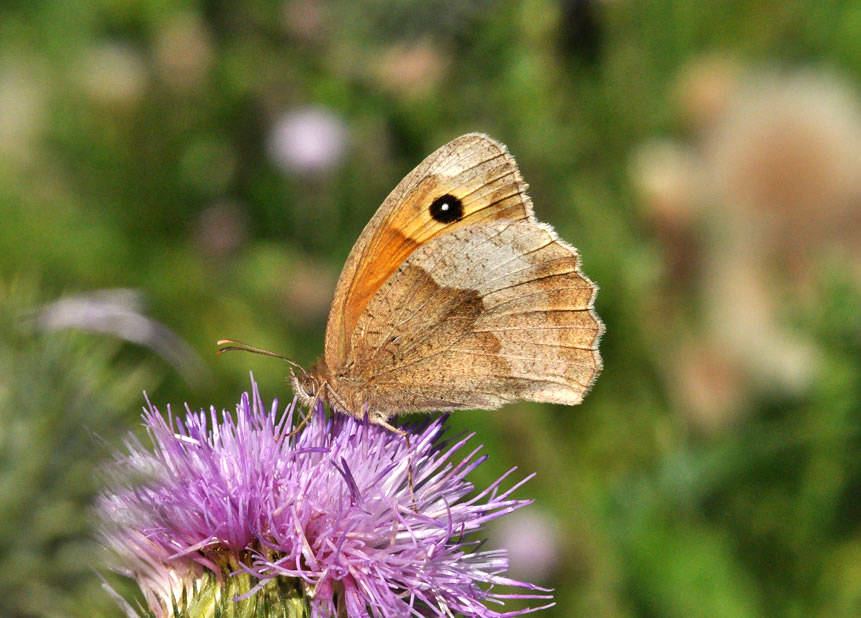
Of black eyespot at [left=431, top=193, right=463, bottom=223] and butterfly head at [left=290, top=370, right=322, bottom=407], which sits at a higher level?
black eyespot at [left=431, top=193, right=463, bottom=223]

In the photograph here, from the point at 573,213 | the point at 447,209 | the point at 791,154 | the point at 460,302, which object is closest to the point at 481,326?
the point at 460,302

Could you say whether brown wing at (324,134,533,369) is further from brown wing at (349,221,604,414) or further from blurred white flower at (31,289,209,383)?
blurred white flower at (31,289,209,383)

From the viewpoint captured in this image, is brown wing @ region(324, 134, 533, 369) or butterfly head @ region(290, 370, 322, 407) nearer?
butterfly head @ region(290, 370, 322, 407)

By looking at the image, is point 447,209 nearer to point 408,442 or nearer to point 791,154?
point 408,442

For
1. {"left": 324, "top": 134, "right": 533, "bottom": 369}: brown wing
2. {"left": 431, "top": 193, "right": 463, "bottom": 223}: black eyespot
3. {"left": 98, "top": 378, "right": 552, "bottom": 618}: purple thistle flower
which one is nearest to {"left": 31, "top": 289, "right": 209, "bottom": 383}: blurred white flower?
{"left": 98, "top": 378, "right": 552, "bottom": 618}: purple thistle flower

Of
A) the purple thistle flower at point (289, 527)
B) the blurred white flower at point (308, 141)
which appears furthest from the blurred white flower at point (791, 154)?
the purple thistle flower at point (289, 527)

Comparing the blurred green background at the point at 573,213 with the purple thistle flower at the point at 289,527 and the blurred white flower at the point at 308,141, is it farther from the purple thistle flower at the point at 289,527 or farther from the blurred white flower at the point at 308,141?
the purple thistle flower at the point at 289,527

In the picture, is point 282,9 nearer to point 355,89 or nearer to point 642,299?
point 355,89
